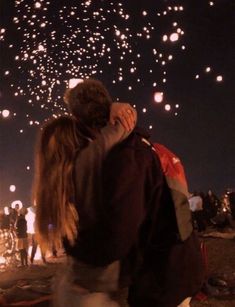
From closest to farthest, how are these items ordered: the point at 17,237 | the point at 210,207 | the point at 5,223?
the point at 17,237
the point at 5,223
the point at 210,207

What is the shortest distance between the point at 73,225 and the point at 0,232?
17.5 m

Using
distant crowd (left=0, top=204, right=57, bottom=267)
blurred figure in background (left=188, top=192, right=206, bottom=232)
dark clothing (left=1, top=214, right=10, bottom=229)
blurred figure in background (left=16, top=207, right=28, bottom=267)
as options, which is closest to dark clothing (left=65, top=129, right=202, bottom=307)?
distant crowd (left=0, top=204, right=57, bottom=267)

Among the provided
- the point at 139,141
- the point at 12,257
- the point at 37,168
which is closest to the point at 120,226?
the point at 139,141

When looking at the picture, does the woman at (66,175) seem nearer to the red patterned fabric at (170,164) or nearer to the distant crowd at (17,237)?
the red patterned fabric at (170,164)

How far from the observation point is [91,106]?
229 centimetres

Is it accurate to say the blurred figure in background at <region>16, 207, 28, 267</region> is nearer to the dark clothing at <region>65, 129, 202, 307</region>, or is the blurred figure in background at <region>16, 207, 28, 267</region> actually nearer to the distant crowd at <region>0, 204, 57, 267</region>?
the distant crowd at <region>0, 204, 57, 267</region>

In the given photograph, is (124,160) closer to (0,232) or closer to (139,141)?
(139,141)

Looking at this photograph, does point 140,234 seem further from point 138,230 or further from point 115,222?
point 115,222

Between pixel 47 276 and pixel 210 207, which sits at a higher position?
pixel 47 276

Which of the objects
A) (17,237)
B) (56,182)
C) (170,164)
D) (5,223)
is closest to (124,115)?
(170,164)

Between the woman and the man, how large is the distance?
4cm

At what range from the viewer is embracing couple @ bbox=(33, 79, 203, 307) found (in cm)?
204

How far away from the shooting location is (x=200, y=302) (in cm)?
712

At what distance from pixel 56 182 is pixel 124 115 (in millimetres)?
425
